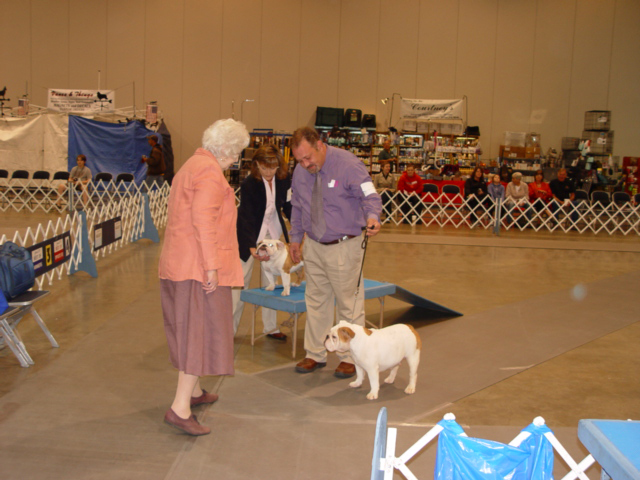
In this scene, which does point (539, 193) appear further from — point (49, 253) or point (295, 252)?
point (49, 253)

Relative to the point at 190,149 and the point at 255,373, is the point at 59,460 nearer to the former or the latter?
the point at 255,373

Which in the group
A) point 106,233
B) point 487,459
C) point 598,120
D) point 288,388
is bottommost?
point 288,388

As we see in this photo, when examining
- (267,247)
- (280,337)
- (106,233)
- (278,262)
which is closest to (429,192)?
(106,233)

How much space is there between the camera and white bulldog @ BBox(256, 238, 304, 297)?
4250mm

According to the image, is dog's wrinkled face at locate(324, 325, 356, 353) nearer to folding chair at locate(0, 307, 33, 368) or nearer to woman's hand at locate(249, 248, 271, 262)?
woman's hand at locate(249, 248, 271, 262)

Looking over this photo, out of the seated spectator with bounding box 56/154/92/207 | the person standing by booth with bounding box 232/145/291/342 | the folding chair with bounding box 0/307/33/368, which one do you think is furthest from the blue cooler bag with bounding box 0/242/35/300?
the seated spectator with bounding box 56/154/92/207

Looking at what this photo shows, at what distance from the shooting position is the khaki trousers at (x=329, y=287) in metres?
3.77

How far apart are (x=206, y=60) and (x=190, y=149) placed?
2.55 metres

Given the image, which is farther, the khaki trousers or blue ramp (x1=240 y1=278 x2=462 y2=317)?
blue ramp (x1=240 y1=278 x2=462 y2=317)

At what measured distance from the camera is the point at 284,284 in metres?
4.39

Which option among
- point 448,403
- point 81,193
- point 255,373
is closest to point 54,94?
point 81,193

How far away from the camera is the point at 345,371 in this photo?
388 centimetres

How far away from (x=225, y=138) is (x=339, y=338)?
1.29m

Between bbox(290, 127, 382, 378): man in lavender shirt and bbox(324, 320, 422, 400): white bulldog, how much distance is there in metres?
0.39
